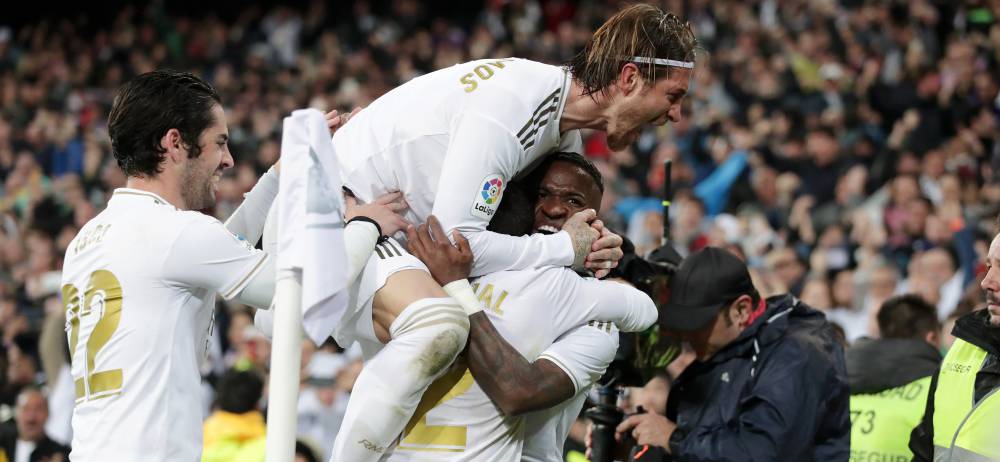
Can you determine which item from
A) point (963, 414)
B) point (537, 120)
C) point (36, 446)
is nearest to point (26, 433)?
point (36, 446)

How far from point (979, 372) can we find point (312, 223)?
2.57 metres

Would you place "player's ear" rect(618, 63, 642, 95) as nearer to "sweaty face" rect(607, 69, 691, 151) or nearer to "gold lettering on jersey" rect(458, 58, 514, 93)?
"sweaty face" rect(607, 69, 691, 151)

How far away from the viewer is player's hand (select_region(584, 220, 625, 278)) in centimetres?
368

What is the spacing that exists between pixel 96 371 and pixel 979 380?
2.80 metres

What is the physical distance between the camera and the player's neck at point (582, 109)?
372 centimetres

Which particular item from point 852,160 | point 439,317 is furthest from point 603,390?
point 852,160

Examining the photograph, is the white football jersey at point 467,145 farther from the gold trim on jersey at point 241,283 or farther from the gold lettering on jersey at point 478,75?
the gold trim on jersey at point 241,283

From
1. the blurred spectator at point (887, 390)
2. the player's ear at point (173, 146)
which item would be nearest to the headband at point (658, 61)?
the player's ear at point (173, 146)

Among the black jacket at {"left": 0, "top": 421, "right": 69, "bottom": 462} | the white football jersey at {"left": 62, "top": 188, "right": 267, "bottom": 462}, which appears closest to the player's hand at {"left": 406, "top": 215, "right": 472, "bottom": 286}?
the white football jersey at {"left": 62, "top": 188, "right": 267, "bottom": 462}

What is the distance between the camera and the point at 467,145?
11.2 feet

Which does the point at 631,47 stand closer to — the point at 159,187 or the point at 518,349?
the point at 518,349

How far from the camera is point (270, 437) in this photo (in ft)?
7.80

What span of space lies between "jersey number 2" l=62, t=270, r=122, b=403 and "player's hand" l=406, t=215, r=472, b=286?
848 millimetres

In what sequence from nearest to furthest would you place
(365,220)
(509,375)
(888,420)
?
(365,220) < (509,375) < (888,420)
